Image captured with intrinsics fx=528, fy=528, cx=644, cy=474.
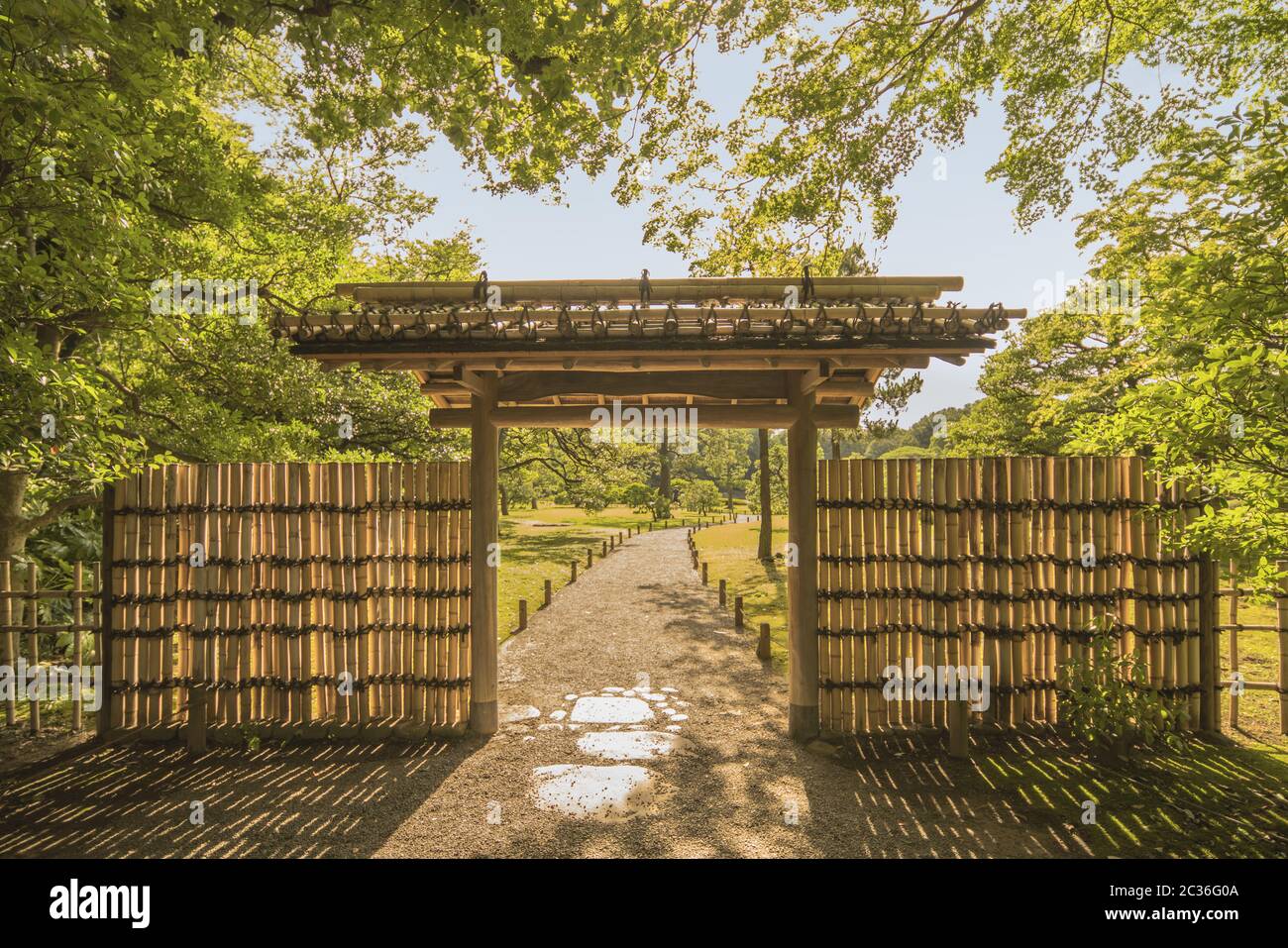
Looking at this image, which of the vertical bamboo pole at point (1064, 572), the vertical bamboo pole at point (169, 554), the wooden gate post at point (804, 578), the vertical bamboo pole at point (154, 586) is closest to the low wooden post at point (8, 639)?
the vertical bamboo pole at point (154, 586)

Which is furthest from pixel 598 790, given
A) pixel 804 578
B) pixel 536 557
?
pixel 536 557

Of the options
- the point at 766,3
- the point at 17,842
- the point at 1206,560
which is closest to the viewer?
the point at 17,842

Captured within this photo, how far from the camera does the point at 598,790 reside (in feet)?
15.6

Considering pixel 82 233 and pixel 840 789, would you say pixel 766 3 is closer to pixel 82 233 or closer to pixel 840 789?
pixel 82 233

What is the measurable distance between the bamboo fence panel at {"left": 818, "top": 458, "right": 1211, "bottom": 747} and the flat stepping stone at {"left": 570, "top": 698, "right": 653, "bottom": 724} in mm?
2183

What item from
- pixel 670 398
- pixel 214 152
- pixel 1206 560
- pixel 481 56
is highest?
pixel 481 56

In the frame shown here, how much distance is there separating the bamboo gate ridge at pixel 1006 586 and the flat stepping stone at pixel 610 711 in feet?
7.23

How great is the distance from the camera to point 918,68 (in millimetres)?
8984

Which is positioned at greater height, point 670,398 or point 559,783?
point 670,398

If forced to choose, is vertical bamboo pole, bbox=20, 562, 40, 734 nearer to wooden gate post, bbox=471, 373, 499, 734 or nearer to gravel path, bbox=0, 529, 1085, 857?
gravel path, bbox=0, 529, 1085, 857

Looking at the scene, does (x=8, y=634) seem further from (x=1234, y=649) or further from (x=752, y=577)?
(x=752, y=577)

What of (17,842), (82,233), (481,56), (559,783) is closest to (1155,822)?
(559,783)

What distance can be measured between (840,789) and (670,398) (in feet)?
14.1
